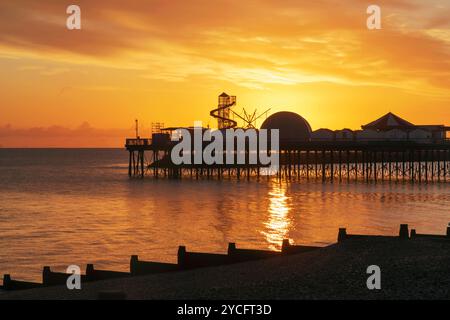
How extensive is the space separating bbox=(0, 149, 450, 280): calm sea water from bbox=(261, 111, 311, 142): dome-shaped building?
47.8m

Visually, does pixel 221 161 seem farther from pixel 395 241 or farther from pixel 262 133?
pixel 395 241

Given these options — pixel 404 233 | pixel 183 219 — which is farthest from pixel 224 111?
pixel 404 233

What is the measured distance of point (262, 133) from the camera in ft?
329

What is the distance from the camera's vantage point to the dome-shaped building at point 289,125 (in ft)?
415

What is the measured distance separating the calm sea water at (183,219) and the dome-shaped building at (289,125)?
157 ft

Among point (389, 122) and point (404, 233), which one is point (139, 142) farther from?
point (404, 233)

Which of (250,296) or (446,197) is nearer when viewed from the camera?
(250,296)

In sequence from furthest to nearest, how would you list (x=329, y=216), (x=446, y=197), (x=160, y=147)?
(x=160, y=147) < (x=446, y=197) < (x=329, y=216)

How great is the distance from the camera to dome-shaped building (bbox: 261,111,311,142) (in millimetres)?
126438

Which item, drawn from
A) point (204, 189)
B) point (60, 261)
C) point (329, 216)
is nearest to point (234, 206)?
point (329, 216)

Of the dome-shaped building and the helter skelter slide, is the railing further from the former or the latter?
the dome-shaped building

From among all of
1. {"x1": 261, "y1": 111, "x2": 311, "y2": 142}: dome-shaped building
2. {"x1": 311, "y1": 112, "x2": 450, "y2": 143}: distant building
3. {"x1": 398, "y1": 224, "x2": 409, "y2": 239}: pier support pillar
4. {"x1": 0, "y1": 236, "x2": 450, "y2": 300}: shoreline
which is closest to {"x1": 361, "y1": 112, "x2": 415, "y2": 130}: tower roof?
{"x1": 311, "y1": 112, "x2": 450, "y2": 143}: distant building

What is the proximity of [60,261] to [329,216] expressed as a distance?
23.9 metres

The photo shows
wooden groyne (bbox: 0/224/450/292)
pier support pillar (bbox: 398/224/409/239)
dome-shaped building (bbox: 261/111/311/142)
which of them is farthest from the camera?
dome-shaped building (bbox: 261/111/311/142)
